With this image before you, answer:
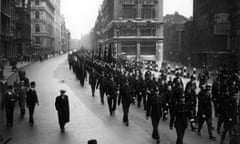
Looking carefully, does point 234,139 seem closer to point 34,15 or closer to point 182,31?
point 182,31

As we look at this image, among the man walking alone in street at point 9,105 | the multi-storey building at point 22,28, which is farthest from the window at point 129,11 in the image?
the man walking alone in street at point 9,105

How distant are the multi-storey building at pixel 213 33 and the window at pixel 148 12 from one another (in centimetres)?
1471

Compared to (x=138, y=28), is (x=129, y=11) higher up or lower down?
higher up

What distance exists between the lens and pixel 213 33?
49.4 m

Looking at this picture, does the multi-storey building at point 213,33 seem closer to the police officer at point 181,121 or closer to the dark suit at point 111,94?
the dark suit at point 111,94

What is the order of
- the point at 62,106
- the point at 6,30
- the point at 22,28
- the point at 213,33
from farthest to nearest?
1. the point at 22,28
2. the point at 6,30
3. the point at 213,33
4. the point at 62,106

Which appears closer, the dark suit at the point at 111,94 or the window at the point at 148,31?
the dark suit at the point at 111,94

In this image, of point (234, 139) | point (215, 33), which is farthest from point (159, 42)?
point (234, 139)

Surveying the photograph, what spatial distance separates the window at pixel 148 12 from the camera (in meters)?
71.1

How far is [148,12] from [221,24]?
82.7 feet

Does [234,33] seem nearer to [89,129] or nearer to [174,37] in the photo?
[89,129]

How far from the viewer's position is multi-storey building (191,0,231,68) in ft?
154

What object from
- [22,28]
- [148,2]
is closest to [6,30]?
[22,28]

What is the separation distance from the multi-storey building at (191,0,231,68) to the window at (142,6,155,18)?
14712mm
